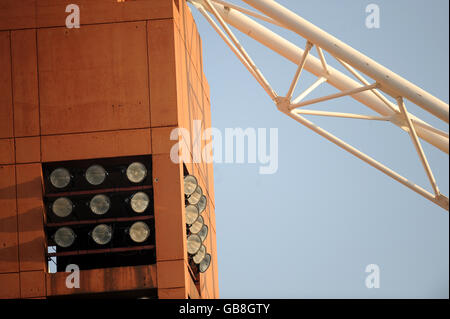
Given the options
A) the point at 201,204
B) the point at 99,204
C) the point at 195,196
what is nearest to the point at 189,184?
the point at 195,196

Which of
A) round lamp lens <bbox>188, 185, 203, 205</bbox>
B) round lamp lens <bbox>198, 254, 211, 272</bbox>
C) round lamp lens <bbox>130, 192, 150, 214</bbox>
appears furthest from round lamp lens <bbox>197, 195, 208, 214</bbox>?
round lamp lens <bbox>130, 192, 150, 214</bbox>

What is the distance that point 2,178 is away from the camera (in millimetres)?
38031

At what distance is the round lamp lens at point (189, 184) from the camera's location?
125 ft

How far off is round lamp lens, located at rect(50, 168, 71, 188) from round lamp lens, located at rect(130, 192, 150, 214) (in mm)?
2091

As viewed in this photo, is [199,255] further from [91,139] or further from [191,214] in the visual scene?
[91,139]

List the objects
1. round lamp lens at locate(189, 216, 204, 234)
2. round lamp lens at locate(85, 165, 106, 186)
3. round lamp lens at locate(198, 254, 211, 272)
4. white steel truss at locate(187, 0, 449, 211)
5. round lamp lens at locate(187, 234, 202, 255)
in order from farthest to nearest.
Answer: round lamp lens at locate(198, 254, 211, 272) < round lamp lens at locate(189, 216, 204, 234) < round lamp lens at locate(187, 234, 202, 255) < round lamp lens at locate(85, 165, 106, 186) < white steel truss at locate(187, 0, 449, 211)

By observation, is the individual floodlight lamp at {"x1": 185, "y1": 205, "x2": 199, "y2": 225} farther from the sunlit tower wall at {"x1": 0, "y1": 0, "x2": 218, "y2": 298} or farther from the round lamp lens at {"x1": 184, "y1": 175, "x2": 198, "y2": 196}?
the sunlit tower wall at {"x1": 0, "y1": 0, "x2": 218, "y2": 298}

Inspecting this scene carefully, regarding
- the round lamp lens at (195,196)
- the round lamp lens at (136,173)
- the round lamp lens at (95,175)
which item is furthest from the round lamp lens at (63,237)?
the round lamp lens at (195,196)

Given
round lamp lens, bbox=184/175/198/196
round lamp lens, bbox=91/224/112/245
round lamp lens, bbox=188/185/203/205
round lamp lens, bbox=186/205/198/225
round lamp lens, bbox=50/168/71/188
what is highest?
round lamp lens, bbox=50/168/71/188

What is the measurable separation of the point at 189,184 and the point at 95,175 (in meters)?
2.93

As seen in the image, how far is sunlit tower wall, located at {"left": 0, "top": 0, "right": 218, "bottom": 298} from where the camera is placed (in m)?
37.2
